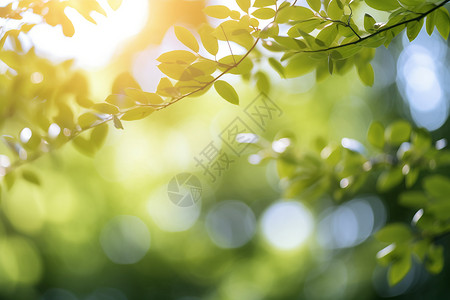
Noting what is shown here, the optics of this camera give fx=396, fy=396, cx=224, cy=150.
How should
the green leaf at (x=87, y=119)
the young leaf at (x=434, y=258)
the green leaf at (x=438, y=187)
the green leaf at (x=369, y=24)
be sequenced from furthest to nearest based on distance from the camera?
the young leaf at (x=434, y=258) → the green leaf at (x=438, y=187) → the green leaf at (x=87, y=119) → the green leaf at (x=369, y=24)

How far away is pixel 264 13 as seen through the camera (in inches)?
28.3

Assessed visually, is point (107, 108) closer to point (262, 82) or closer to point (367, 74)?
point (262, 82)

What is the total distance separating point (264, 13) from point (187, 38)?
0.15m

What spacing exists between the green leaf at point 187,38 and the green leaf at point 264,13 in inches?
4.7

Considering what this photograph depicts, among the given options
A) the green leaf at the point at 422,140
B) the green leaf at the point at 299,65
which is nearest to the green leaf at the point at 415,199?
the green leaf at the point at 422,140

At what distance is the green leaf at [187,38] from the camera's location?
0.72 m

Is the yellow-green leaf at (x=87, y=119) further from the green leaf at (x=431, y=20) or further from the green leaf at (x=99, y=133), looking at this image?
the green leaf at (x=431, y=20)

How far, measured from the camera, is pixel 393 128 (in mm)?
1094

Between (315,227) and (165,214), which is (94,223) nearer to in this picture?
(165,214)

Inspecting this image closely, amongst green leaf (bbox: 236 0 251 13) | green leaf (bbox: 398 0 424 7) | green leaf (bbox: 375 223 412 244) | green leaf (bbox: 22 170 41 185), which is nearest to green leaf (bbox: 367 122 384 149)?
green leaf (bbox: 375 223 412 244)

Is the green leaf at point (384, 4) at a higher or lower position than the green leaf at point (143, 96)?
higher

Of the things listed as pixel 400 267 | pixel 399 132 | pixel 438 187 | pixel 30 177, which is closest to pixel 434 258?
→ pixel 400 267

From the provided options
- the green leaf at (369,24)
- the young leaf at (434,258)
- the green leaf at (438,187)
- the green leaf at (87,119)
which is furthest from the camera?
the young leaf at (434,258)

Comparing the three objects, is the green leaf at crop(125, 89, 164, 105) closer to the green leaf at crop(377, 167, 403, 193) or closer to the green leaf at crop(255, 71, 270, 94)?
the green leaf at crop(255, 71, 270, 94)
